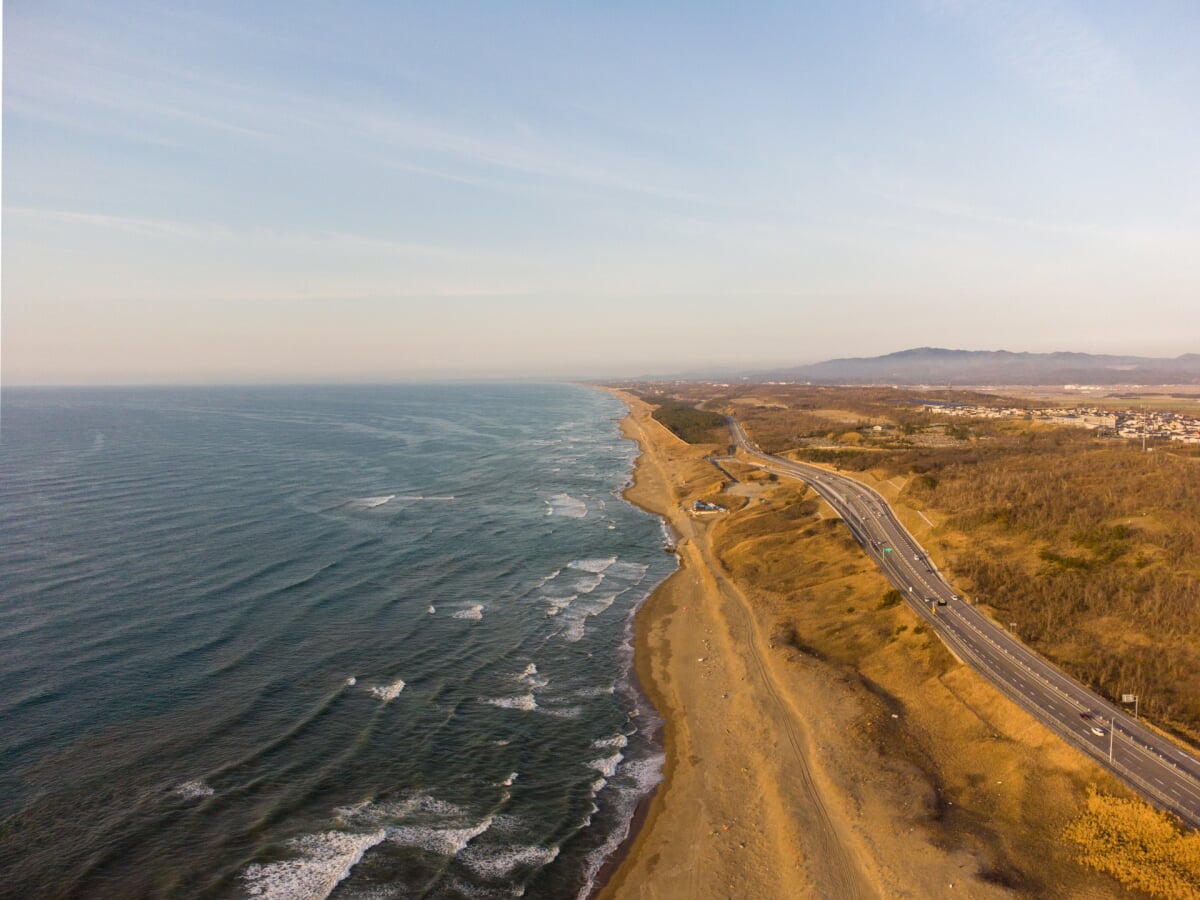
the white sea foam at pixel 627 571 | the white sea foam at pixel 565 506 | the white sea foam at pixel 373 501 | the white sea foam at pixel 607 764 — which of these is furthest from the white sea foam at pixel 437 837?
the white sea foam at pixel 373 501

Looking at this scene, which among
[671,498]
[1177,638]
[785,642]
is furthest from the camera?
[671,498]

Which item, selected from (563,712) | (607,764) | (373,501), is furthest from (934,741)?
(373,501)

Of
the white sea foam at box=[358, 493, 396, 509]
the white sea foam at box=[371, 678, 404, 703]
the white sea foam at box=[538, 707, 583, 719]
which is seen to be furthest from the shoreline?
the white sea foam at box=[358, 493, 396, 509]

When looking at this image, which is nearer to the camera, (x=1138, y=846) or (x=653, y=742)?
(x=1138, y=846)

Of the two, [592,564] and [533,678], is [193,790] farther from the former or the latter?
[592,564]

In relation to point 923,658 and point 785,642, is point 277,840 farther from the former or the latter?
point 923,658

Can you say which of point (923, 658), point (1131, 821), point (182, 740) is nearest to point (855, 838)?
point (1131, 821)
